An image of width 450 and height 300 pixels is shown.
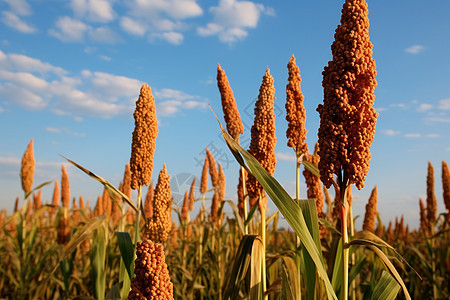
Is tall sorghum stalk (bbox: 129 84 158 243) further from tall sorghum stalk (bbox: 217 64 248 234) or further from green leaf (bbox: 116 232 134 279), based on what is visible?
tall sorghum stalk (bbox: 217 64 248 234)

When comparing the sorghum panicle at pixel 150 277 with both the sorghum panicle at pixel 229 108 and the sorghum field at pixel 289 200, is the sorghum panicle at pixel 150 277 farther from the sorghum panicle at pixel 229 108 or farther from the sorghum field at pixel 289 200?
the sorghum panicle at pixel 229 108

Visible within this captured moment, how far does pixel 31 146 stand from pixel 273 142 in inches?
231

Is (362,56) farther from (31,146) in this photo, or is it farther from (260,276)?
(31,146)

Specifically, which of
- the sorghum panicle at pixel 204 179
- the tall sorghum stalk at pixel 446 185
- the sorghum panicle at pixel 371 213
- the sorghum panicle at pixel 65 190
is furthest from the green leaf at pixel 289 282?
the sorghum panicle at pixel 65 190

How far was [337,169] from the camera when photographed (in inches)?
72.9

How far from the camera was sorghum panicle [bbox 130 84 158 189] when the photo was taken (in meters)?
3.03

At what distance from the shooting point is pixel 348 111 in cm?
183

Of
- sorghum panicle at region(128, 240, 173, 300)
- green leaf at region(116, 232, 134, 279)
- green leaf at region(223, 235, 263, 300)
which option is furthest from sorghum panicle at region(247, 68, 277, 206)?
sorghum panicle at region(128, 240, 173, 300)

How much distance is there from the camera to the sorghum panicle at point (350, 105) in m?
1.83

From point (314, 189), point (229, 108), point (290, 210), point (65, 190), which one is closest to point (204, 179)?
point (65, 190)

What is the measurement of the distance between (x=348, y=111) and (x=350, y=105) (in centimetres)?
5

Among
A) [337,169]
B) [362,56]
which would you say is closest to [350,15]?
[362,56]

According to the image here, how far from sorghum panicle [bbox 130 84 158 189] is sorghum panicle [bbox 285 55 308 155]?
1.20 meters

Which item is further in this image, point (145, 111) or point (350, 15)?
point (145, 111)
